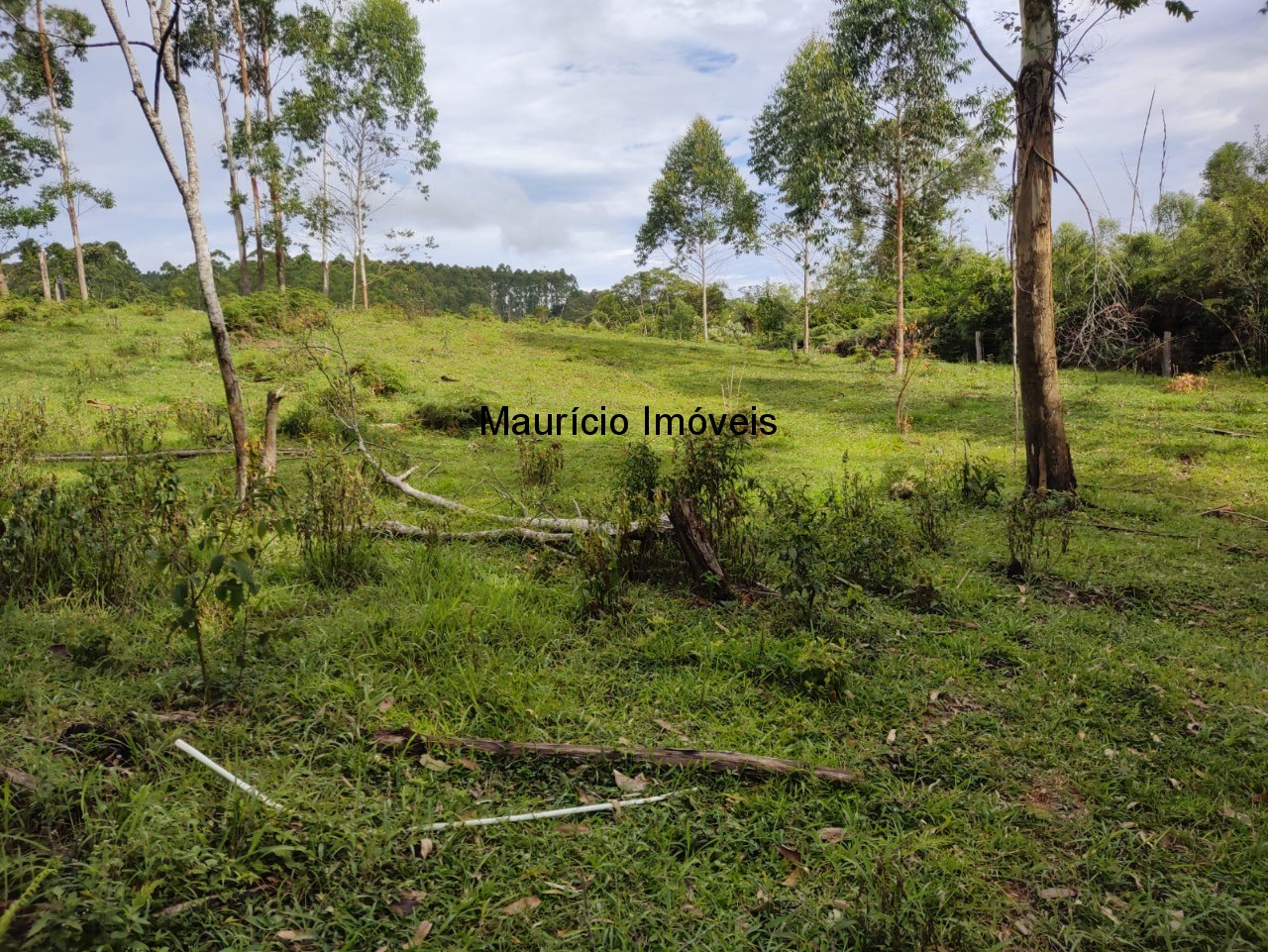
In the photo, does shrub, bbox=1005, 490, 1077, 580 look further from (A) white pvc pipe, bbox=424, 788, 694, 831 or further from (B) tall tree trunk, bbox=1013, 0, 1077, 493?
(A) white pvc pipe, bbox=424, 788, 694, 831

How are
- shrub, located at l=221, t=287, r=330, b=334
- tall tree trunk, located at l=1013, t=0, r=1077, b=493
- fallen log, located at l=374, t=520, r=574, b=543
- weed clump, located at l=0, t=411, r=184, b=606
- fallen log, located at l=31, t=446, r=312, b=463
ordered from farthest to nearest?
shrub, located at l=221, t=287, r=330, b=334, fallen log, located at l=31, t=446, r=312, b=463, tall tree trunk, located at l=1013, t=0, r=1077, b=493, fallen log, located at l=374, t=520, r=574, b=543, weed clump, located at l=0, t=411, r=184, b=606

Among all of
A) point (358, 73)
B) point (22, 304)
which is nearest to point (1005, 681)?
point (22, 304)

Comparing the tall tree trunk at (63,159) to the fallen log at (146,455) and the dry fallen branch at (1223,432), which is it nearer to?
the fallen log at (146,455)

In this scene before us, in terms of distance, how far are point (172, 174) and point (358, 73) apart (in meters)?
23.0

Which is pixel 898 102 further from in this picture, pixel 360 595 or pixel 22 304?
pixel 22 304

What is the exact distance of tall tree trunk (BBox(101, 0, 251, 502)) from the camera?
5.30m

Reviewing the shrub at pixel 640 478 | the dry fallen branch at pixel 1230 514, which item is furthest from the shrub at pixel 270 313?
the dry fallen branch at pixel 1230 514

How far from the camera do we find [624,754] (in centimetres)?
293

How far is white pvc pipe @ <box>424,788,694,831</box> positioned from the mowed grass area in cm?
4

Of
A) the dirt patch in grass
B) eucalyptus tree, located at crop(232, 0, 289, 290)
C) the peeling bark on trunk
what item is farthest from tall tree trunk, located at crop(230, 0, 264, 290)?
the dirt patch in grass

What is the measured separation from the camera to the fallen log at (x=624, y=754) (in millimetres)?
2867

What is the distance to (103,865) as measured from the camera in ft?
6.55

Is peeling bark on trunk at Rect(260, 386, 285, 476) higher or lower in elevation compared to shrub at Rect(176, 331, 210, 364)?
lower

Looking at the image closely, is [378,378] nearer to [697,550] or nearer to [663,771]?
[697,550]
